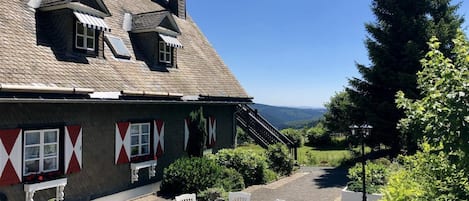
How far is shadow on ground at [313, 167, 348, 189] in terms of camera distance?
50.9ft

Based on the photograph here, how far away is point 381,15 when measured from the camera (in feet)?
70.6

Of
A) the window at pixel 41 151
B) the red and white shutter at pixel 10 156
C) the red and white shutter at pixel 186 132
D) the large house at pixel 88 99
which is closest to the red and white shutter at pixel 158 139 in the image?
the large house at pixel 88 99

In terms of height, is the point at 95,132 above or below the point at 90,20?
below

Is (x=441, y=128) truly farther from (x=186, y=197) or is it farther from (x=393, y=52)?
(x=393, y=52)

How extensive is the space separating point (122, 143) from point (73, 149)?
6.19ft

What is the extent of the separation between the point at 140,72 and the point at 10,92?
5.45 meters

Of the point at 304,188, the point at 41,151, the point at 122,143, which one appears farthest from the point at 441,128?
the point at 304,188

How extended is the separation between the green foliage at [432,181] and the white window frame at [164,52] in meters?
11.4

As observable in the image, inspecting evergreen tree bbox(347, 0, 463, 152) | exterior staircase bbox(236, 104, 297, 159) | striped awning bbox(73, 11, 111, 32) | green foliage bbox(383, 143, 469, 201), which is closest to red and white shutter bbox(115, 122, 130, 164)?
striped awning bbox(73, 11, 111, 32)

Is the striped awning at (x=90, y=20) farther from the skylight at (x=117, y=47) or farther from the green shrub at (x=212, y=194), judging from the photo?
the green shrub at (x=212, y=194)

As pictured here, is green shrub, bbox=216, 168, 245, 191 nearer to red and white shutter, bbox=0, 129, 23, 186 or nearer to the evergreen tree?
red and white shutter, bbox=0, 129, 23, 186

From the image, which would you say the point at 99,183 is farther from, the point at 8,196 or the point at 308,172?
the point at 308,172

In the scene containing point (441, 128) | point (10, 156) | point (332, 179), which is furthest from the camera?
point (332, 179)

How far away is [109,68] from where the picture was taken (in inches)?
484
